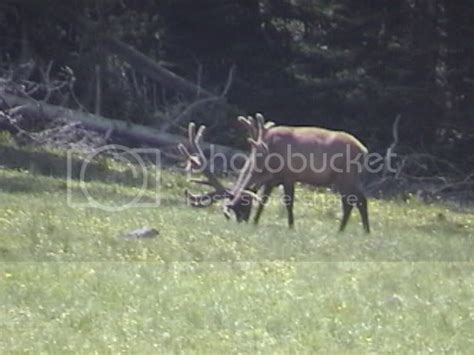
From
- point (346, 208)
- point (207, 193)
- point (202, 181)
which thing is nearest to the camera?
point (346, 208)

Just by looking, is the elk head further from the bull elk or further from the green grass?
the green grass

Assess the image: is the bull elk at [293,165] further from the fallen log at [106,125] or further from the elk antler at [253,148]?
the fallen log at [106,125]

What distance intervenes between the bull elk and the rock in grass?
3.33 meters

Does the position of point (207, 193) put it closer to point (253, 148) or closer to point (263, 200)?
point (253, 148)

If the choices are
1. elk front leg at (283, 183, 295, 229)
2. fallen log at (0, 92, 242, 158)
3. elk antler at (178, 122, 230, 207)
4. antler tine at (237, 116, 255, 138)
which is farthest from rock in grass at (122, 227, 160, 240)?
fallen log at (0, 92, 242, 158)

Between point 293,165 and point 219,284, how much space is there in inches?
267

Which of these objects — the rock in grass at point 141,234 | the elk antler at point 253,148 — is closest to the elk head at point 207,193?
the elk antler at point 253,148

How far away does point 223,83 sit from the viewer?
36.6 metres

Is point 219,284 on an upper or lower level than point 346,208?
lower

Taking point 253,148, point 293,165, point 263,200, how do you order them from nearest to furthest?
point 263,200, point 293,165, point 253,148

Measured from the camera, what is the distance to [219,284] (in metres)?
14.5

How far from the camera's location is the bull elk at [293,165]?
68.3 feet

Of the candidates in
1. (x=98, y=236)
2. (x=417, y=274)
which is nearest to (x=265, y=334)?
(x=417, y=274)

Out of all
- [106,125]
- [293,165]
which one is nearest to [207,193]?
[293,165]
